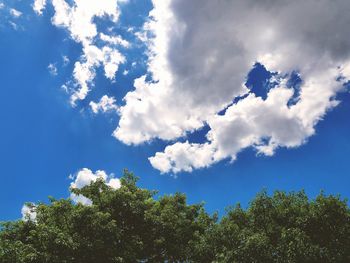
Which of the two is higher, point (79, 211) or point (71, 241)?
point (79, 211)

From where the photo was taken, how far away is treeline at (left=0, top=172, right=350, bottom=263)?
27891 millimetres

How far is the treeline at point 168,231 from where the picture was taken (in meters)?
27.9

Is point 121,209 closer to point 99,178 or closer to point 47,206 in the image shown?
point 99,178

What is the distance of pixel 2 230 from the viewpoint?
34.5m

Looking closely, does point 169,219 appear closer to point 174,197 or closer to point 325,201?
point 174,197

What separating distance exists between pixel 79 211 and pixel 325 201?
2146cm

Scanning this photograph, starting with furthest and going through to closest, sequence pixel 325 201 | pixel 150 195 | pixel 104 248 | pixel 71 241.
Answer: pixel 150 195 → pixel 325 201 → pixel 104 248 → pixel 71 241

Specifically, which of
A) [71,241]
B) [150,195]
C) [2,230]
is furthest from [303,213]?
[2,230]

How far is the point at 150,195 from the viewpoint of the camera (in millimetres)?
37531

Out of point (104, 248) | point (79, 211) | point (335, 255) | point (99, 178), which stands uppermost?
point (99, 178)

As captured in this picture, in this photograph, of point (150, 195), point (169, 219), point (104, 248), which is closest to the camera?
point (104, 248)

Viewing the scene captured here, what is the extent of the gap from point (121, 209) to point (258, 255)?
12599 mm

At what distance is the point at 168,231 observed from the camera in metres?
34.0

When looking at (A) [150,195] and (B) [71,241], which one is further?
(A) [150,195]
